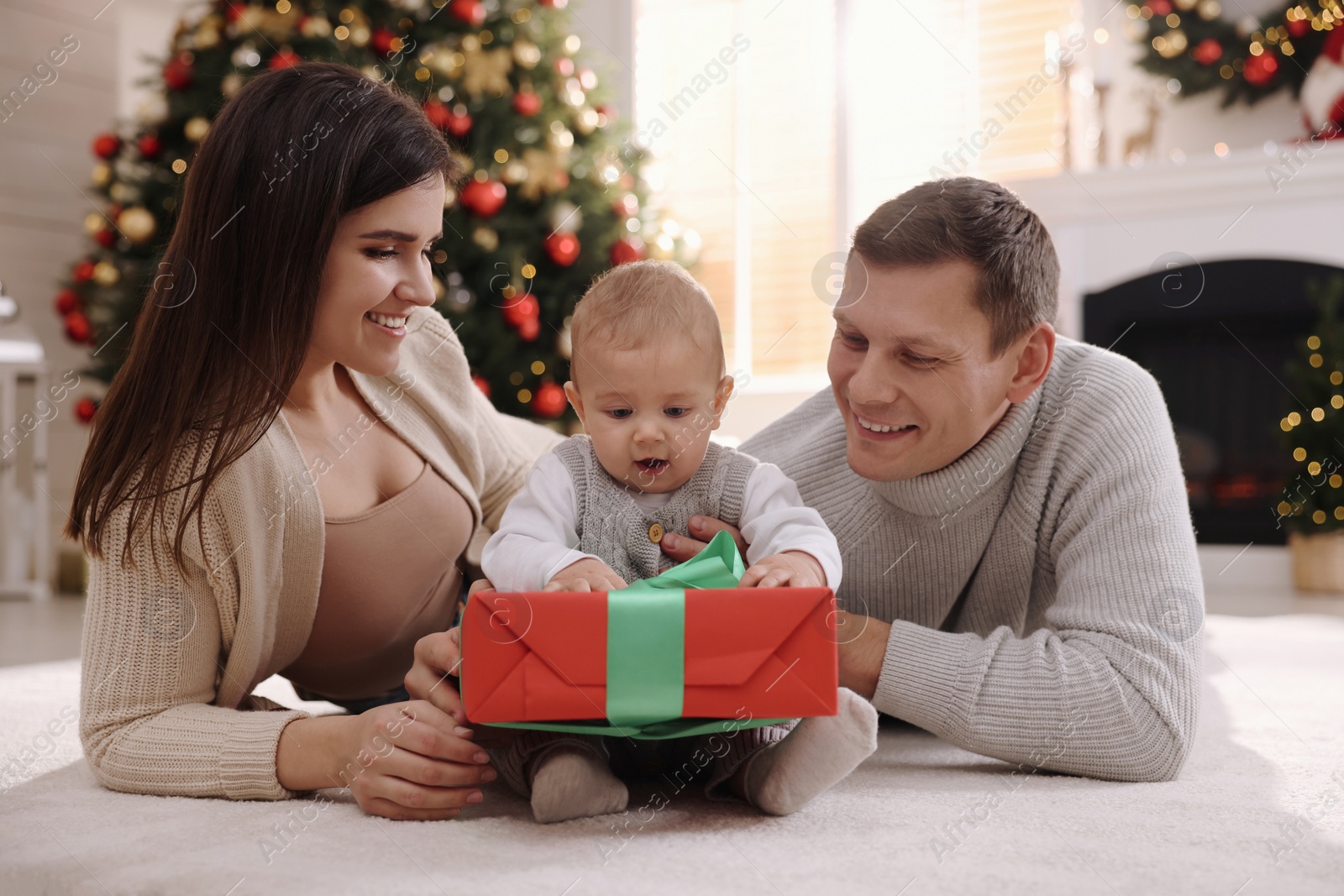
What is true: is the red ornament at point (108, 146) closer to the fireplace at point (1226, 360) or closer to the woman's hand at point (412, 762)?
the woman's hand at point (412, 762)

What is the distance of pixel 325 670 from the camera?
4.94 ft

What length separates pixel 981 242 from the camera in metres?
1.29

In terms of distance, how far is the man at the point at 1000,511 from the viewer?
47.3 inches

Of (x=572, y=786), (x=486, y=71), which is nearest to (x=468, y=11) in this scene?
(x=486, y=71)

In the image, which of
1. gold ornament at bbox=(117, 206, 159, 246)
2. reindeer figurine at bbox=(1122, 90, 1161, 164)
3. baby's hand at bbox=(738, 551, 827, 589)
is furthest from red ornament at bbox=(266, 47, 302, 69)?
reindeer figurine at bbox=(1122, 90, 1161, 164)

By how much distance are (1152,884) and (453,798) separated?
63cm

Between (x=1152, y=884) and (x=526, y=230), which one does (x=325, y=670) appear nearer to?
(x=1152, y=884)

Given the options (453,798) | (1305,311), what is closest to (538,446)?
(453,798)

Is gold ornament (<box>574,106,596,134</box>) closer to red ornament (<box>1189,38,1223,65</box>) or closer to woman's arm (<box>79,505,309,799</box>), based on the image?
red ornament (<box>1189,38,1223,65</box>)

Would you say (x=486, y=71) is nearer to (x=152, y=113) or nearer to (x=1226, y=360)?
(x=152, y=113)

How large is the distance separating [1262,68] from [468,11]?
2.76 meters

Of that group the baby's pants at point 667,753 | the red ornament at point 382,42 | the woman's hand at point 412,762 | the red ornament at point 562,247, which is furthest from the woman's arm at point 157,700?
the red ornament at point 382,42

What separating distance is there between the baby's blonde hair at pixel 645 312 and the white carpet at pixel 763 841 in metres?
0.48

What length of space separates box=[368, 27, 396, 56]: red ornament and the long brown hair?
211 cm
